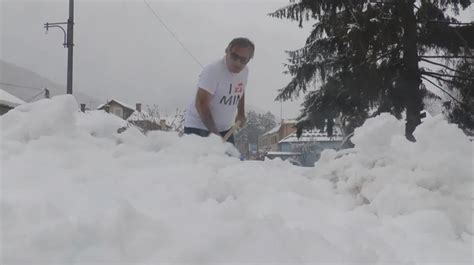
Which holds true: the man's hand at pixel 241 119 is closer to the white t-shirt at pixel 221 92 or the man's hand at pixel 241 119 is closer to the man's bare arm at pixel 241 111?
the man's bare arm at pixel 241 111

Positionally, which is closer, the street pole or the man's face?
the man's face

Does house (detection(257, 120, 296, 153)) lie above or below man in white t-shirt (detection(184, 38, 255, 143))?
below

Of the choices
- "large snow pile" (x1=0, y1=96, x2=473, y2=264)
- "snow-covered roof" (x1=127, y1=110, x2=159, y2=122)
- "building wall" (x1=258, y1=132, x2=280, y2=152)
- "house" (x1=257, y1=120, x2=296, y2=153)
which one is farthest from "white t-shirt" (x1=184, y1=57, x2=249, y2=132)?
"building wall" (x1=258, y1=132, x2=280, y2=152)

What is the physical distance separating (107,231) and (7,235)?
280mm

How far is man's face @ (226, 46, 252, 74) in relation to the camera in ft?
10.6

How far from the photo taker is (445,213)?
5.50 ft

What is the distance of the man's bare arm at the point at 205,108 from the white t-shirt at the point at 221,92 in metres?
0.04

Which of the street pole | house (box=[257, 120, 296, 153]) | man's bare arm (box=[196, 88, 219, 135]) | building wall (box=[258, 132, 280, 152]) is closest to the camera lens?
man's bare arm (box=[196, 88, 219, 135])

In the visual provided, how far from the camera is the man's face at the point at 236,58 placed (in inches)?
127

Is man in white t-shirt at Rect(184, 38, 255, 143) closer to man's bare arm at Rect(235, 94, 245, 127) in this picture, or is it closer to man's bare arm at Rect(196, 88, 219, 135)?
man's bare arm at Rect(196, 88, 219, 135)

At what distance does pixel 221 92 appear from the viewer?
3301 mm

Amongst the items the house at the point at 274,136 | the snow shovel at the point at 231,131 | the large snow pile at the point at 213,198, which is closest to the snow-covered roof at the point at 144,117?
the snow shovel at the point at 231,131

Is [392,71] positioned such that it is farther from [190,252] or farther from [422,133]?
[190,252]

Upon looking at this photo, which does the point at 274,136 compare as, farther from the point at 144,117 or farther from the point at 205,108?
the point at 205,108
